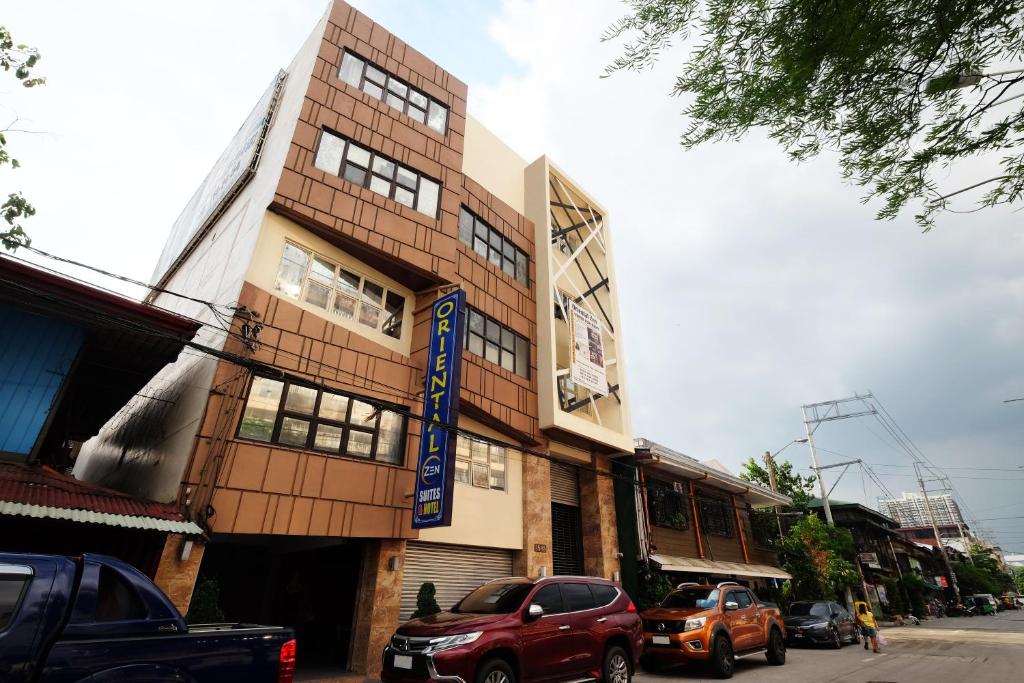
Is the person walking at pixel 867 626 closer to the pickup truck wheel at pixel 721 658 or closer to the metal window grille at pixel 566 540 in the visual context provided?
the pickup truck wheel at pixel 721 658

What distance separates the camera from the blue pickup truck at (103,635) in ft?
11.1

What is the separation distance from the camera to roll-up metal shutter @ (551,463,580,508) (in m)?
17.5

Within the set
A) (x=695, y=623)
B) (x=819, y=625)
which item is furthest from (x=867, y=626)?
(x=695, y=623)

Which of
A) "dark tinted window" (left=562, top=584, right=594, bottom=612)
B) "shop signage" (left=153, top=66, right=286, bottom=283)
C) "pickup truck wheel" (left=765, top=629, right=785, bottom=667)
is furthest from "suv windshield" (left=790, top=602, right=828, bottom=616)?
"shop signage" (left=153, top=66, right=286, bottom=283)

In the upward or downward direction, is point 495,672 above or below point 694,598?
Answer: below

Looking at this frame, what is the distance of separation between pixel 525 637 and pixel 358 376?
22.8 feet

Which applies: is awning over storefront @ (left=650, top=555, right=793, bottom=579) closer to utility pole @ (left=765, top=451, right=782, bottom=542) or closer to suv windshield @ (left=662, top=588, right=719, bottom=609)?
utility pole @ (left=765, top=451, right=782, bottom=542)

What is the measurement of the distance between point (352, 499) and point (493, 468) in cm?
516

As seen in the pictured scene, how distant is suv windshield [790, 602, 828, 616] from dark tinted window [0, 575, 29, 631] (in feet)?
72.6

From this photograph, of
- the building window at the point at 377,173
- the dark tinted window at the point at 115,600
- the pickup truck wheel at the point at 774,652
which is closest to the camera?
the dark tinted window at the point at 115,600

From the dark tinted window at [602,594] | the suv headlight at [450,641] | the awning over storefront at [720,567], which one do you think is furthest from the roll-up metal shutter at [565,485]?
the suv headlight at [450,641]

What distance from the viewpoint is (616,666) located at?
28.9 ft

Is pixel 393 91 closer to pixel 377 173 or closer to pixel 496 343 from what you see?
pixel 377 173

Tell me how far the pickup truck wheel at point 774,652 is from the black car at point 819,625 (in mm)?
5354
